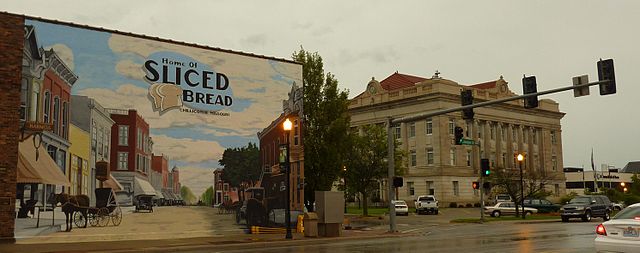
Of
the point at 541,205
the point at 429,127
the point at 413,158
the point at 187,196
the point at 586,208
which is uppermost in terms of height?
the point at 429,127

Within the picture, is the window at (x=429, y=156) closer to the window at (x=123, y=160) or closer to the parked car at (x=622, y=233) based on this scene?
the window at (x=123, y=160)

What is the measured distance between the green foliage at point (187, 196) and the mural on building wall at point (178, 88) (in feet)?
0.72

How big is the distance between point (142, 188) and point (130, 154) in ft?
5.39

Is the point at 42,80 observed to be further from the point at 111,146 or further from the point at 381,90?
the point at 381,90

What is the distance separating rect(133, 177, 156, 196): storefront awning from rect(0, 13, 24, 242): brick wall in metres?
5.24

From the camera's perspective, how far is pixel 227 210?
2922 cm

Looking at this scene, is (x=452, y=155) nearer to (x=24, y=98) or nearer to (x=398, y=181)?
(x=398, y=181)

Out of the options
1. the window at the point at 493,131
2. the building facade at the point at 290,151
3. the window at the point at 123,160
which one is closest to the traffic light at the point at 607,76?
the building facade at the point at 290,151

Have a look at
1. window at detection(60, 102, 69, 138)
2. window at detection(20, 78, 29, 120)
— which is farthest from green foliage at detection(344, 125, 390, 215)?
window at detection(20, 78, 29, 120)

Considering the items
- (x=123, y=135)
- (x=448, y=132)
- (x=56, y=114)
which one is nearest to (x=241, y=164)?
(x=123, y=135)

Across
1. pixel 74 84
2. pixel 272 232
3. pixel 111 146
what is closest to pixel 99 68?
pixel 74 84

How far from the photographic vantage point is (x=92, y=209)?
2534cm

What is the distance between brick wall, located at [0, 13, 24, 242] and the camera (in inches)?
897

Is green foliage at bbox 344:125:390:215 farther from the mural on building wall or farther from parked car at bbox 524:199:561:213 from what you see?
the mural on building wall
